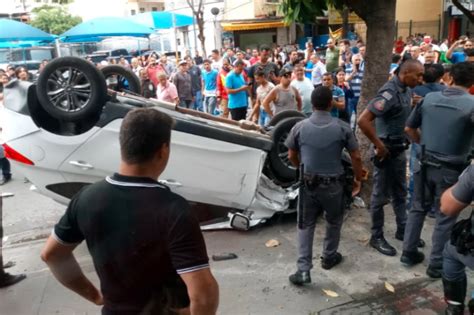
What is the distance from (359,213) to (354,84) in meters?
4.15

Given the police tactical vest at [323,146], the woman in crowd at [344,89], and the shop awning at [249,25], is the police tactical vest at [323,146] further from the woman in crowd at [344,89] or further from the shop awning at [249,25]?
the shop awning at [249,25]

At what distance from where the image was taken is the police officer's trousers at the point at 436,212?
3693 millimetres

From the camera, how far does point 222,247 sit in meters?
4.57

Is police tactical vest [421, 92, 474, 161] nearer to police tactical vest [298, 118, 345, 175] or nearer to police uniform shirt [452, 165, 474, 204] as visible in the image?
police tactical vest [298, 118, 345, 175]

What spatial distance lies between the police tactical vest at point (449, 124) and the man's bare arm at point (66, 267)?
115 inches

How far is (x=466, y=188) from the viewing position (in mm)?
2670

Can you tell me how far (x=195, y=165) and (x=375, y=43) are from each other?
2.59m

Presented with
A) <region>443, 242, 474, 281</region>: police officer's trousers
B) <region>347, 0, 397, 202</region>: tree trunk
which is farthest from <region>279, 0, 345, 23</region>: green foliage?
<region>443, 242, 474, 281</region>: police officer's trousers

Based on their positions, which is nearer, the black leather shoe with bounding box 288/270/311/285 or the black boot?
the black boot

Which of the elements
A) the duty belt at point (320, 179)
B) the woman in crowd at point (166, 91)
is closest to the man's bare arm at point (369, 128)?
the duty belt at point (320, 179)

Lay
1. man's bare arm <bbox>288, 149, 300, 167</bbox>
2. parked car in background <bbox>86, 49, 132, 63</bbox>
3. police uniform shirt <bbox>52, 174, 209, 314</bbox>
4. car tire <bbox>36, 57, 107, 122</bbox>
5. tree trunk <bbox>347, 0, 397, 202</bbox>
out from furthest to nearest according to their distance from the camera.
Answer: parked car in background <bbox>86, 49, 132, 63</bbox>
tree trunk <bbox>347, 0, 397, 202</bbox>
car tire <bbox>36, 57, 107, 122</bbox>
man's bare arm <bbox>288, 149, 300, 167</bbox>
police uniform shirt <bbox>52, 174, 209, 314</bbox>

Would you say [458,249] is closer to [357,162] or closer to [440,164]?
[440,164]

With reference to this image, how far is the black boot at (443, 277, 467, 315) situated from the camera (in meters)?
3.08

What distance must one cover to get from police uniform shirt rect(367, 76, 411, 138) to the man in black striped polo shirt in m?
2.81
